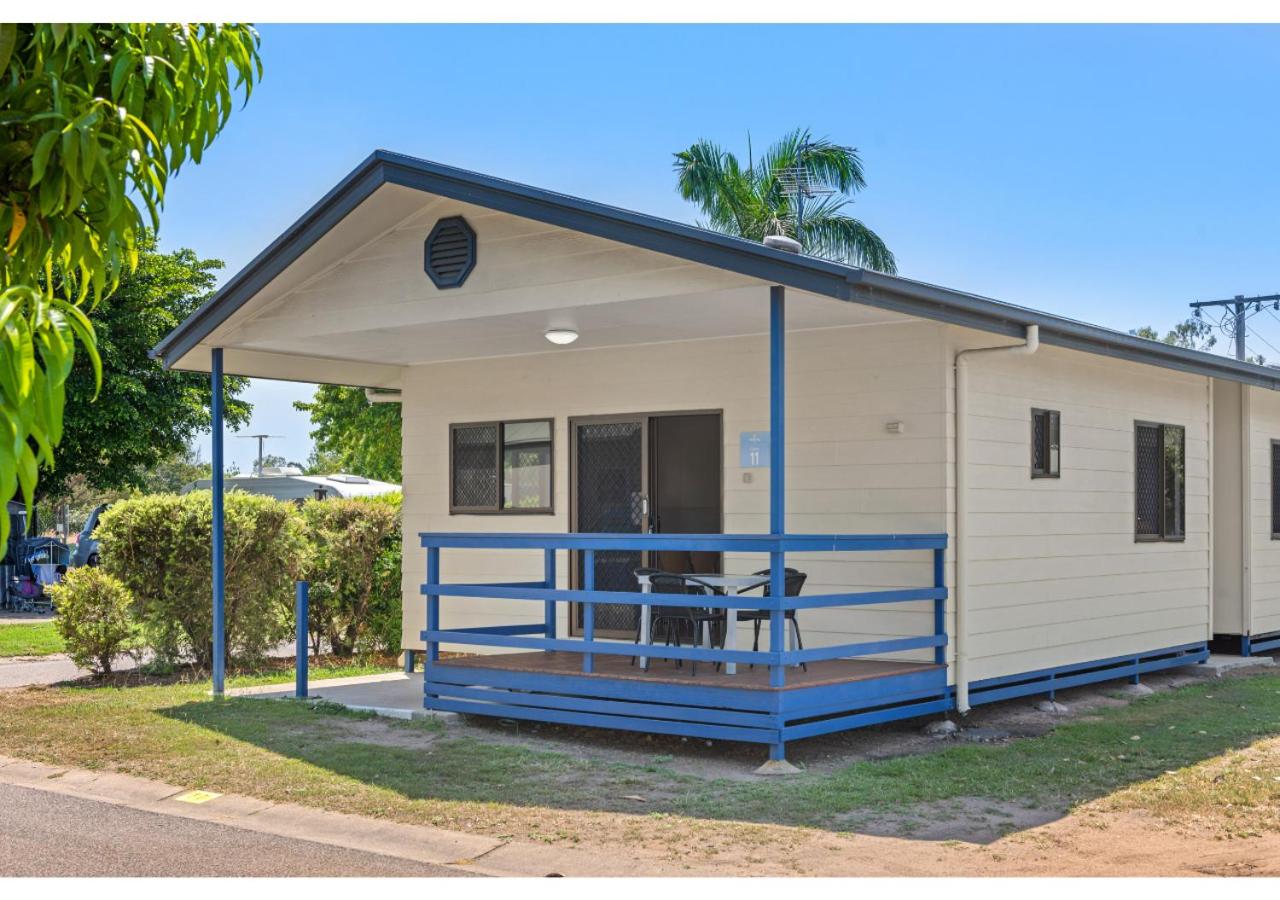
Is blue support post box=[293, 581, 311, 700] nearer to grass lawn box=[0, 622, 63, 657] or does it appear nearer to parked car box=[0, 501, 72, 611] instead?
grass lawn box=[0, 622, 63, 657]

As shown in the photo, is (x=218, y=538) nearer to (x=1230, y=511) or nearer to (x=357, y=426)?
(x=1230, y=511)

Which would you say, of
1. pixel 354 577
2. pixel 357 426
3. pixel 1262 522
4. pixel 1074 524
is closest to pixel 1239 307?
pixel 357 426

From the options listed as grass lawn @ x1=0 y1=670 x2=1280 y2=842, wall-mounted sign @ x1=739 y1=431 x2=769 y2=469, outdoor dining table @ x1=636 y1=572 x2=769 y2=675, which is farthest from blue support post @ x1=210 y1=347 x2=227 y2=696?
wall-mounted sign @ x1=739 y1=431 x2=769 y2=469

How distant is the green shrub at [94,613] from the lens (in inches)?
489

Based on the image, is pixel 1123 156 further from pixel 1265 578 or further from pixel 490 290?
pixel 490 290

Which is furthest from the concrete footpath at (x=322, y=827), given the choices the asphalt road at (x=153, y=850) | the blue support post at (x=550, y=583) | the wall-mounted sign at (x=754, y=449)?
the wall-mounted sign at (x=754, y=449)

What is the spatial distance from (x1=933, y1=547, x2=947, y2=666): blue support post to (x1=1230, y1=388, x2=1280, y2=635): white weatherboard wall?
232 inches

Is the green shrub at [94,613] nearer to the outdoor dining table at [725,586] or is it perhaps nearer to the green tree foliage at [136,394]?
the outdoor dining table at [725,586]

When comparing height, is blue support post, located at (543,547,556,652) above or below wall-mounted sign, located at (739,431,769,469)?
below

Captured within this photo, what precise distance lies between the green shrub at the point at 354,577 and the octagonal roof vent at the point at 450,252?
4.96m

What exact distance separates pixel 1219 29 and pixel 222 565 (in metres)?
13.2

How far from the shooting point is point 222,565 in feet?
37.5

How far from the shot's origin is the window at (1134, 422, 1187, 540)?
12539 millimetres

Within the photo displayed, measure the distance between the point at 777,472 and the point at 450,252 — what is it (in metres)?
3.14
